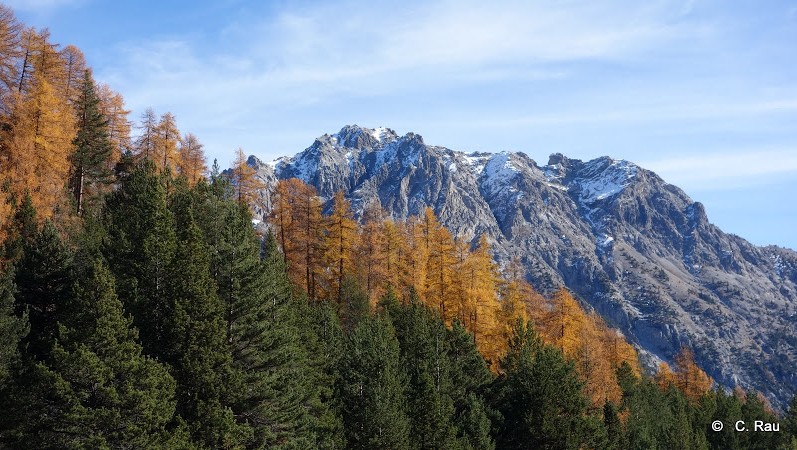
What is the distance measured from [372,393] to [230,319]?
36.1 ft

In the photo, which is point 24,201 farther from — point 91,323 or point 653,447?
point 653,447

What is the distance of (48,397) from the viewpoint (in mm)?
22328

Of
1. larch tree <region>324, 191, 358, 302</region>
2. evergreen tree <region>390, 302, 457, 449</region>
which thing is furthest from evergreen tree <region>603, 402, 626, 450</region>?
larch tree <region>324, 191, 358, 302</region>

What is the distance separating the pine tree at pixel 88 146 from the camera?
4491 centimetres

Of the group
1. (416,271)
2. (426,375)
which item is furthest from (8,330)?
(416,271)

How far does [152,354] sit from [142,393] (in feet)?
13.0

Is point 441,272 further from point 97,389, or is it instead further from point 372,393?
point 97,389

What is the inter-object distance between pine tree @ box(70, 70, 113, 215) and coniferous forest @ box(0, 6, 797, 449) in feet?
0.60

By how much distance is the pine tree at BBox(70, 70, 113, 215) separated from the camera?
147 ft

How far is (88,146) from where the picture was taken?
45.7 metres

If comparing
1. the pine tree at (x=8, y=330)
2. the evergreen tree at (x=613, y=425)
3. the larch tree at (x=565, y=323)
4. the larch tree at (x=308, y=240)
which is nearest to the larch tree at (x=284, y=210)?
the larch tree at (x=308, y=240)

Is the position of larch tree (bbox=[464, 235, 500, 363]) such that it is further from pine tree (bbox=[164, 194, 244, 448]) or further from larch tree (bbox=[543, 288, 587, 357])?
pine tree (bbox=[164, 194, 244, 448])

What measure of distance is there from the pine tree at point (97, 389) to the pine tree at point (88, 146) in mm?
24769

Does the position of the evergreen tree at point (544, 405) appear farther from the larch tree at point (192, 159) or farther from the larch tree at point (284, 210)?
the larch tree at point (192, 159)
